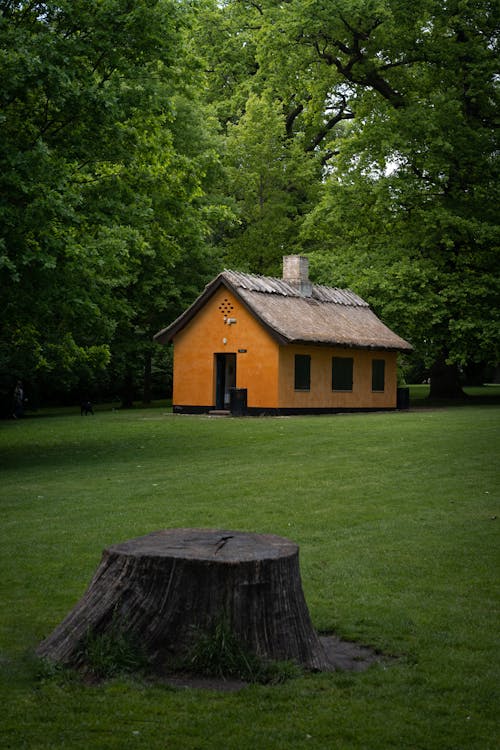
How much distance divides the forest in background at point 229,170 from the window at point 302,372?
16.2 feet

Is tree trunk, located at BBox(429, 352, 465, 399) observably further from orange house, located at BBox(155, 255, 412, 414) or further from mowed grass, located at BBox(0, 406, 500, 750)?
mowed grass, located at BBox(0, 406, 500, 750)

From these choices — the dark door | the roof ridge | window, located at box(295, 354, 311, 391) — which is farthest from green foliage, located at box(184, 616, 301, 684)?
the dark door

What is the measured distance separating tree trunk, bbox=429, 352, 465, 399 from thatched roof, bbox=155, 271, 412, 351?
5.36m

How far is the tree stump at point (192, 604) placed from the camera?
6.34 metres

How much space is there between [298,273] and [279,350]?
20.4ft

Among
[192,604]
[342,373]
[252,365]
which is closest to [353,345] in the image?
[342,373]

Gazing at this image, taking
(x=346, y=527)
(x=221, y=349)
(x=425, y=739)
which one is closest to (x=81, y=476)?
(x=346, y=527)

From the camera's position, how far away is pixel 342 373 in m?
37.7

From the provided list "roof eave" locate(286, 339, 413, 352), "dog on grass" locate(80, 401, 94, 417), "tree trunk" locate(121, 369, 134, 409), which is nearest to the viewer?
"roof eave" locate(286, 339, 413, 352)

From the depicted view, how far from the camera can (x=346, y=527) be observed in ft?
39.3

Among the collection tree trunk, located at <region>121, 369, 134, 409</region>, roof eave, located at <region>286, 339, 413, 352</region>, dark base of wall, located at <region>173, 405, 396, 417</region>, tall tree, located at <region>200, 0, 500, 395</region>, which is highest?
tall tree, located at <region>200, 0, 500, 395</region>

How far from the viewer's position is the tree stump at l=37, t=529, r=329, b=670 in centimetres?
634

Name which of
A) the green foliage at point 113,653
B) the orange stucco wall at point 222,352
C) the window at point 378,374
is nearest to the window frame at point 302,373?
the orange stucco wall at point 222,352

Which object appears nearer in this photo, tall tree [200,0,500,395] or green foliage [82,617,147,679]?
green foliage [82,617,147,679]
